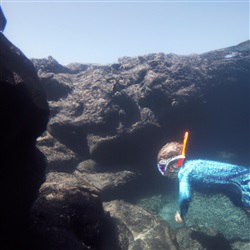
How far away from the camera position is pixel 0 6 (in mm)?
3555

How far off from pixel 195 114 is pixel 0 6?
20.2 ft

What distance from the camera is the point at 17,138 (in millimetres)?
2783

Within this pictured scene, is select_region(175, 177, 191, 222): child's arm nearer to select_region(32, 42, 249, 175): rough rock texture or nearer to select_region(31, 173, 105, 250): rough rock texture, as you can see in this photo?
select_region(31, 173, 105, 250): rough rock texture

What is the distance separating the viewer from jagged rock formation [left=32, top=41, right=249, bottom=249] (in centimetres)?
657

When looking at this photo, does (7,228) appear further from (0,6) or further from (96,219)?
(0,6)

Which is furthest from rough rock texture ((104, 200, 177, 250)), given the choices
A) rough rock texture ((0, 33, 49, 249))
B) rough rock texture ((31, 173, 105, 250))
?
rough rock texture ((0, 33, 49, 249))

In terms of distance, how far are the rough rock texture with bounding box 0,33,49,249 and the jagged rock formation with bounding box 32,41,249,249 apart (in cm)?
253

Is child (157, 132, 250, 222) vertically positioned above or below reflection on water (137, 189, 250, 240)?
above

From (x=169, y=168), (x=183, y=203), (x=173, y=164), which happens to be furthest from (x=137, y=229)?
(x=173, y=164)

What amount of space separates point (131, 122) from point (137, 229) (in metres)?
3.02

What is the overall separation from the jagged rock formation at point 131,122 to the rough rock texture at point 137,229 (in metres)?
0.04

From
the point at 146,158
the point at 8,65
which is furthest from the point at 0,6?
the point at 146,158

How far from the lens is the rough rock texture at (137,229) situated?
4656 mm

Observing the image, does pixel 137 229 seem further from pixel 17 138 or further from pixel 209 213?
pixel 17 138
